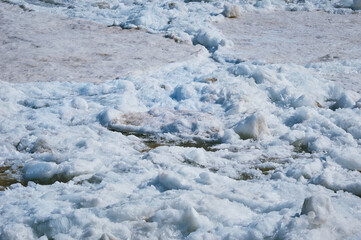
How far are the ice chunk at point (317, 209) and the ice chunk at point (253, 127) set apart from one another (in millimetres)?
1470

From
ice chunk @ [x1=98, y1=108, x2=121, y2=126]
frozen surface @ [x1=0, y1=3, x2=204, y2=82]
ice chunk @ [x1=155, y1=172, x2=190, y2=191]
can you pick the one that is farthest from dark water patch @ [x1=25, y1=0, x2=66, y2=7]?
ice chunk @ [x1=155, y1=172, x2=190, y2=191]

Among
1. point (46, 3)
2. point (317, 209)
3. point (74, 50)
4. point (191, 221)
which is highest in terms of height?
point (317, 209)

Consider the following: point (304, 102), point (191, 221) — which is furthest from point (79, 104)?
point (191, 221)

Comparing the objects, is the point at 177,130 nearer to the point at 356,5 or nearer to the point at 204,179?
the point at 204,179

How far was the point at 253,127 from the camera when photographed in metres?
A: 3.48

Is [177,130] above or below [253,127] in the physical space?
below

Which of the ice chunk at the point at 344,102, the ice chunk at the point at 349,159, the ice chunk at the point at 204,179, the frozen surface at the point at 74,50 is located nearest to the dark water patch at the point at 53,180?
the ice chunk at the point at 204,179

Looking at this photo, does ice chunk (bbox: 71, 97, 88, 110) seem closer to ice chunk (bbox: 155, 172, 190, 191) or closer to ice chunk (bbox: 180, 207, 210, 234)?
ice chunk (bbox: 155, 172, 190, 191)

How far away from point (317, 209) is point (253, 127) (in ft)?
4.99

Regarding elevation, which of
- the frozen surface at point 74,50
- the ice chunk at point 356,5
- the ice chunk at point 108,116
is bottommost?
the frozen surface at point 74,50

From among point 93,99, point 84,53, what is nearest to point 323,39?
point 84,53

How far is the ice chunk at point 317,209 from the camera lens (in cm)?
197

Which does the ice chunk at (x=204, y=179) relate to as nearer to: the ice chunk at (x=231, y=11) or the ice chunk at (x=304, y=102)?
the ice chunk at (x=304, y=102)

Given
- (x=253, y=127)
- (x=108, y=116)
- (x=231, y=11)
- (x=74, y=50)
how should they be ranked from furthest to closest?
(x=231, y=11) < (x=74, y=50) < (x=108, y=116) < (x=253, y=127)
